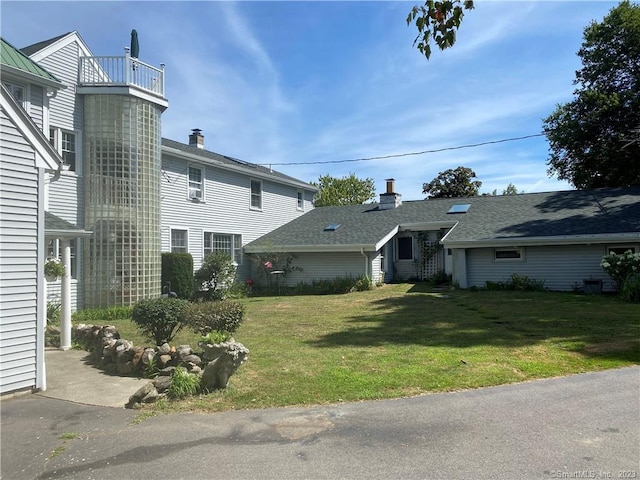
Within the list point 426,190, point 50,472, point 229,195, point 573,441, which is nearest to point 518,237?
point 229,195

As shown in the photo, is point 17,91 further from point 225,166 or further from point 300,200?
point 300,200

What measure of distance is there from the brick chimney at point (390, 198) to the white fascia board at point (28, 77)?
17.6m

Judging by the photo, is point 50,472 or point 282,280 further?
point 282,280

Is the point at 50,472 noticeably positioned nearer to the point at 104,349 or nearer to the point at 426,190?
the point at 104,349

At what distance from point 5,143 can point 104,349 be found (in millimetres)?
3576

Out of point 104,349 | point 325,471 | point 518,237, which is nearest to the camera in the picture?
point 325,471

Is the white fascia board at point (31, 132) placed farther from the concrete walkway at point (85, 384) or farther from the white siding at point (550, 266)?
the white siding at point (550, 266)

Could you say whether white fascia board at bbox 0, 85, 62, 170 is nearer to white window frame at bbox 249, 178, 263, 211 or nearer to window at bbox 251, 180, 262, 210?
white window frame at bbox 249, 178, 263, 211

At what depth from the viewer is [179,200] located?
18938 millimetres

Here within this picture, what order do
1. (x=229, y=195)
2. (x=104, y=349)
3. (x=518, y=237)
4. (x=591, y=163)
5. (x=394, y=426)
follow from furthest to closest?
(x=591, y=163), (x=229, y=195), (x=518, y=237), (x=104, y=349), (x=394, y=426)

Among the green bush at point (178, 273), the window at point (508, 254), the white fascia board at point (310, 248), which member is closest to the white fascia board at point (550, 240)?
the window at point (508, 254)

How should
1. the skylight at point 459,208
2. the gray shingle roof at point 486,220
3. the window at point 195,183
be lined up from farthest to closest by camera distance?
the skylight at point 459,208 → the window at point 195,183 → the gray shingle roof at point 486,220

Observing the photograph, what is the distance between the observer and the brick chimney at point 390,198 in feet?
87.6

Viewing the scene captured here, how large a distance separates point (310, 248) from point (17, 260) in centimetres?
1619
